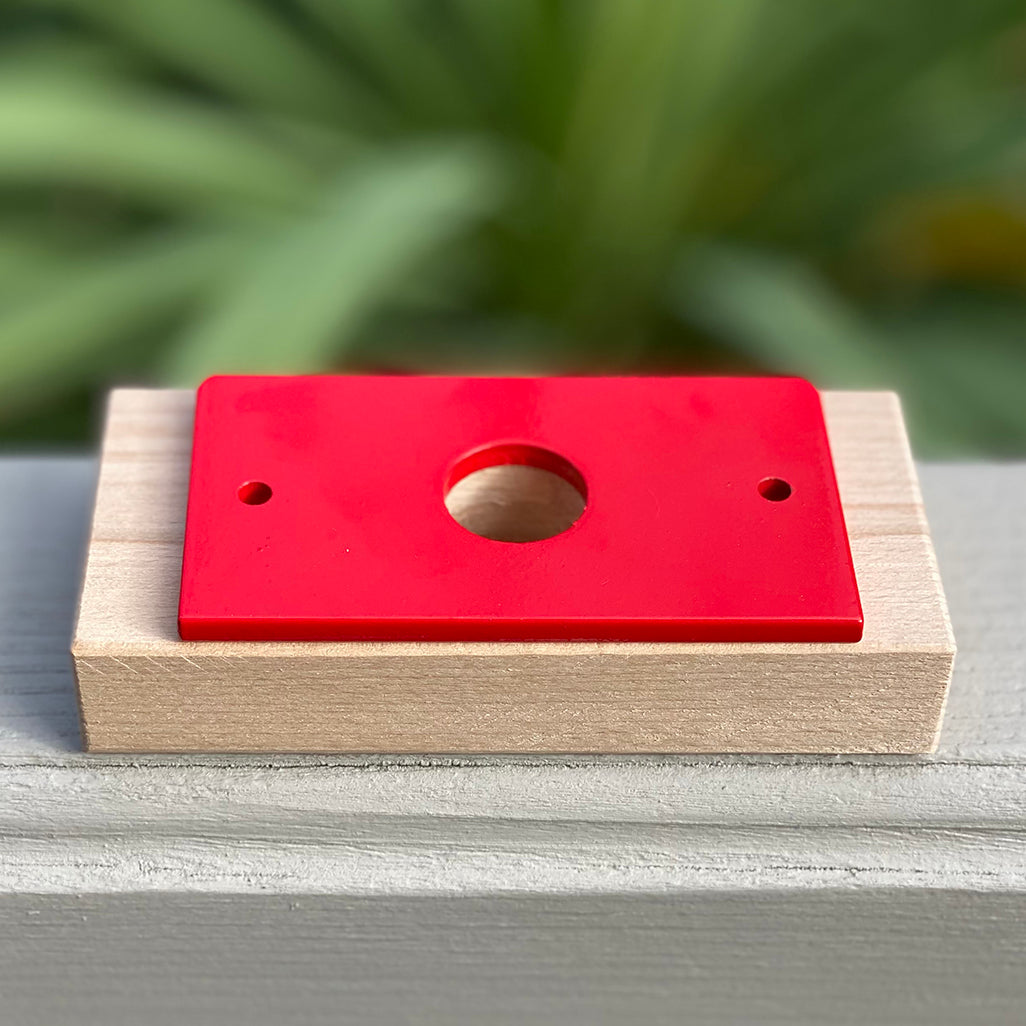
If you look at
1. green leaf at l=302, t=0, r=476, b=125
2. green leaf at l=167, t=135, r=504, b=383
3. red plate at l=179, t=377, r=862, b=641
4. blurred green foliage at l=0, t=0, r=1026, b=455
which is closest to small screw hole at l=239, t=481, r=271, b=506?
red plate at l=179, t=377, r=862, b=641

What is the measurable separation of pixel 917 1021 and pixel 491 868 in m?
0.16

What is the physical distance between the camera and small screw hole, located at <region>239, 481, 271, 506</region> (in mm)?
470

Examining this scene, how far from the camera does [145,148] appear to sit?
1205 millimetres

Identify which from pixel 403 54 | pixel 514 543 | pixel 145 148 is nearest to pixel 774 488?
pixel 514 543

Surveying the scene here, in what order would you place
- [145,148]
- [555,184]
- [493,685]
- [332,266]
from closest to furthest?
[493,685] < [332,266] < [145,148] < [555,184]

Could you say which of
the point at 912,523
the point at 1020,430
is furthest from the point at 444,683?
the point at 1020,430

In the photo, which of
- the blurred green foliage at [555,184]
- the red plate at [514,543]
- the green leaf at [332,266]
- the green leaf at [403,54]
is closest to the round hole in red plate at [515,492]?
the red plate at [514,543]

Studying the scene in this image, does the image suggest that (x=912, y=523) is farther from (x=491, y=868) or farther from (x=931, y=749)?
(x=491, y=868)

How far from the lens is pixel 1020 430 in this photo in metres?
1.31

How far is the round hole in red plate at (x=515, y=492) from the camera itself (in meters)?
0.49

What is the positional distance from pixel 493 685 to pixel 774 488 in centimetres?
12

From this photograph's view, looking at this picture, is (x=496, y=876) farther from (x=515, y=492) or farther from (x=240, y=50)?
(x=240, y=50)

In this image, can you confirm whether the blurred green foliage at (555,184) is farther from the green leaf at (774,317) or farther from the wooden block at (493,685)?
the wooden block at (493,685)

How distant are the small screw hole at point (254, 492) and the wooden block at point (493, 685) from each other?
0.08 feet
